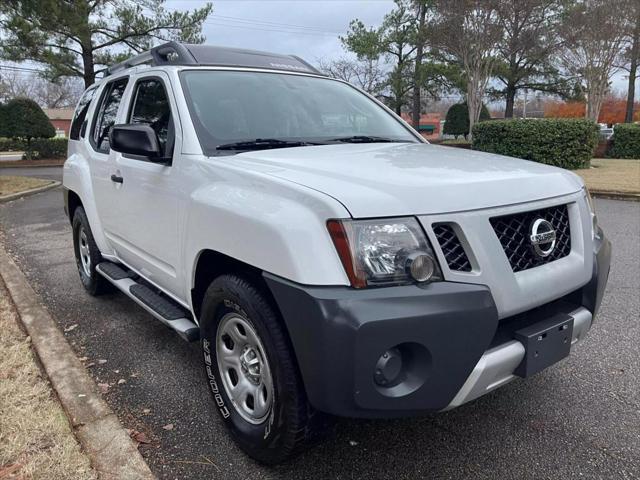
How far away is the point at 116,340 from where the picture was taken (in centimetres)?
383

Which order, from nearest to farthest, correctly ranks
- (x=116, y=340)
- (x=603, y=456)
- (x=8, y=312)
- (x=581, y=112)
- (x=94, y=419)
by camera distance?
(x=603, y=456) < (x=94, y=419) < (x=116, y=340) < (x=8, y=312) < (x=581, y=112)

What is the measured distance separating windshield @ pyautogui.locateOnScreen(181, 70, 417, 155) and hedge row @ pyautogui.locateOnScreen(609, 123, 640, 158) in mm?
20162

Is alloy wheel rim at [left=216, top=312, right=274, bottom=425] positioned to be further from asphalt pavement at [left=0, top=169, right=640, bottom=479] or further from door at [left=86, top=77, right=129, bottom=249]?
door at [left=86, top=77, right=129, bottom=249]

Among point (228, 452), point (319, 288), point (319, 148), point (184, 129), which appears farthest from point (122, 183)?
point (319, 288)

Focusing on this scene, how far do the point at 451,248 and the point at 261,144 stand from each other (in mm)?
1346

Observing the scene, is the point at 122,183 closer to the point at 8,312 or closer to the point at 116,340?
the point at 116,340

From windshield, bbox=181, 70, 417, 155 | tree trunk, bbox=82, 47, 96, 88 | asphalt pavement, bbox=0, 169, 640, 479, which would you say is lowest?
asphalt pavement, bbox=0, 169, 640, 479

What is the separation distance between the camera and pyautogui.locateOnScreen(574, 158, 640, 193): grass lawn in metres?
11.0

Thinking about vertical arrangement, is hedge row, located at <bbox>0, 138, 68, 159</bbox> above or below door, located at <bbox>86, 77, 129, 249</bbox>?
below

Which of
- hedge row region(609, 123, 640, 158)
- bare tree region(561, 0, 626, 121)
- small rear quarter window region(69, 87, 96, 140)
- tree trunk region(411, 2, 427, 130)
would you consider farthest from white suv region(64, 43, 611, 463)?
tree trunk region(411, 2, 427, 130)

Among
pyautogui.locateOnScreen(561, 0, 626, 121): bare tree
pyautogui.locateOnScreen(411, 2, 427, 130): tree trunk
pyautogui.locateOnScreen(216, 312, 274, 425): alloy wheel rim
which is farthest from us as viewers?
pyautogui.locateOnScreen(411, 2, 427, 130): tree trunk

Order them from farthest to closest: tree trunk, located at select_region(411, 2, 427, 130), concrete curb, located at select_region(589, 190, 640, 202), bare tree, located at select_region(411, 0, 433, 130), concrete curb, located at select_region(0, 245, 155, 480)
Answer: tree trunk, located at select_region(411, 2, 427, 130) → bare tree, located at select_region(411, 0, 433, 130) → concrete curb, located at select_region(589, 190, 640, 202) → concrete curb, located at select_region(0, 245, 155, 480)

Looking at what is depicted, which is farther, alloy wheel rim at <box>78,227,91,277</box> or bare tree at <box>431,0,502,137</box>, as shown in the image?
bare tree at <box>431,0,502,137</box>

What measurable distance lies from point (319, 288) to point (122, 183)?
221 cm
